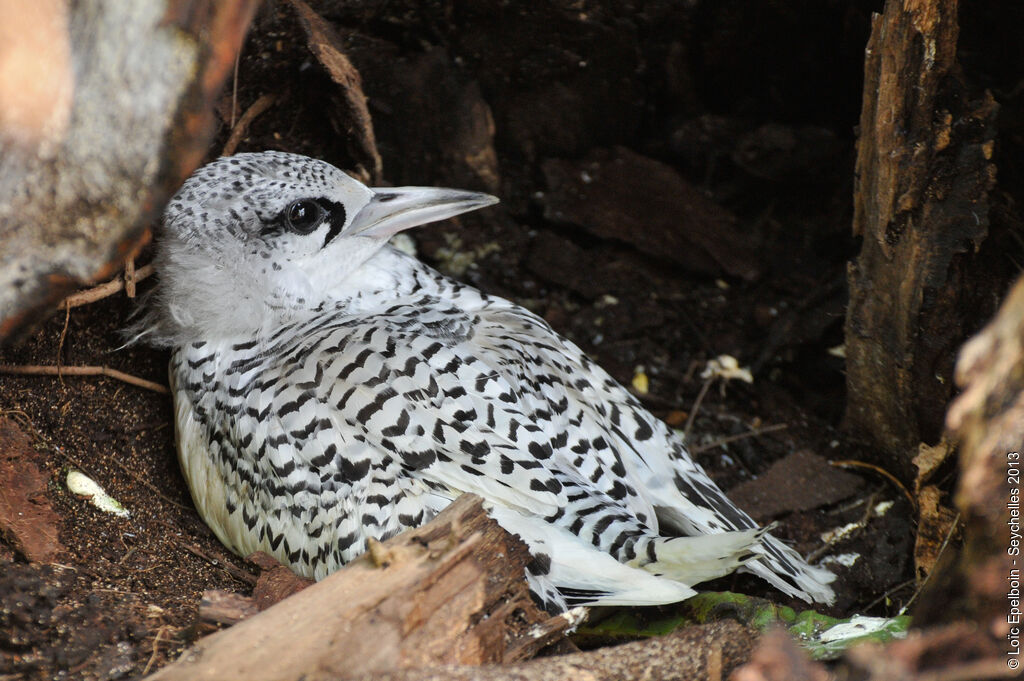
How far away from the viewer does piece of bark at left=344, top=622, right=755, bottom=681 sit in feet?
5.60

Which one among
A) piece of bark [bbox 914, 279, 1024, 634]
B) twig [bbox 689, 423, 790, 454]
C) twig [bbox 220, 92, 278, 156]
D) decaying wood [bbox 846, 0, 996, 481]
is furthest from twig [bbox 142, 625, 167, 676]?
decaying wood [bbox 846, 0, 996, 481]

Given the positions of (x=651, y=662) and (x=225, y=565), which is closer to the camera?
(x=651, y=662)

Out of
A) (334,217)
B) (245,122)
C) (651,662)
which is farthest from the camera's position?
(245,122)

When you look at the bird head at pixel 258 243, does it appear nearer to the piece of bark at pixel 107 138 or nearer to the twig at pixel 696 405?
the piece of bark at pixel 107 138

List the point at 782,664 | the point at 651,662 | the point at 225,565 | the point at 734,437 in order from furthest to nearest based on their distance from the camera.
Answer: the point at 734,437 → the point at 225,565 → the point at 651,662 → the point at 782,664

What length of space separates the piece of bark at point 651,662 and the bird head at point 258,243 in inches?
59.7

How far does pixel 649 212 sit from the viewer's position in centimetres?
415

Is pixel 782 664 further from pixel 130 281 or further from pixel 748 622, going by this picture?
pixel 130 281

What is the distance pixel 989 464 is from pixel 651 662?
0.84 meters

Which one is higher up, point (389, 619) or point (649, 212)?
point (649, 212)

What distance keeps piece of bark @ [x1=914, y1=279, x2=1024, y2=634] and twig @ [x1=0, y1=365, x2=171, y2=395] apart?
259cm

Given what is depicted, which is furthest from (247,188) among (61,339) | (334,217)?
(61,339)

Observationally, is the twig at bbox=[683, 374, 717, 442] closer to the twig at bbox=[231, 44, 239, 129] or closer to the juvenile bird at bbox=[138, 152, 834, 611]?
the juvenile bird at bbox=[138, 152, 834, 611]

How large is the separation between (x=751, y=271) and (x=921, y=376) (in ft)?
3.95
